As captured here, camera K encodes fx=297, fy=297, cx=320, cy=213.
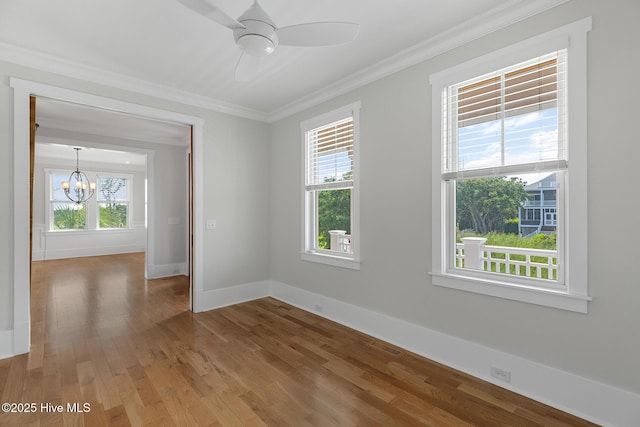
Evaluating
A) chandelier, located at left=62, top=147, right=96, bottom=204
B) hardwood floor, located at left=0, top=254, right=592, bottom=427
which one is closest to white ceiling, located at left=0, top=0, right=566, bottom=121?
hardwood floor, located at left=0, top=254, right=592, bottom=427

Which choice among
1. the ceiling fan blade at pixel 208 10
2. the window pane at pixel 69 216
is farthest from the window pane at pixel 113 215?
the ceiling fan blade at pixel 208 10

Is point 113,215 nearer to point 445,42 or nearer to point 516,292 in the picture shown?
point 445,42

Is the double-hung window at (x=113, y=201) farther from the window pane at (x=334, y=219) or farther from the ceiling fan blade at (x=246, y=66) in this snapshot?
the ceiling fan blade at (x=246, y=66)

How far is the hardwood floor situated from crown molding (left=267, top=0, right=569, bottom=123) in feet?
8.82

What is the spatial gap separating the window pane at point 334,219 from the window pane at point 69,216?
323 inches

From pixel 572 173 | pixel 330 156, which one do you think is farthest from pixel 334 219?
pixel 572 173

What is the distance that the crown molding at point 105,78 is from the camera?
271 centimetres

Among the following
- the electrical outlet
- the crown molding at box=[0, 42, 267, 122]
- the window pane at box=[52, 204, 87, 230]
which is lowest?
the electrical outlet

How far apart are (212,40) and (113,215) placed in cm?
861

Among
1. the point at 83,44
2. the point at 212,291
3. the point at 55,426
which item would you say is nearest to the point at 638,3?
the point at 83,44

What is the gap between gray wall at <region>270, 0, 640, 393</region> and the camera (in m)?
1.77

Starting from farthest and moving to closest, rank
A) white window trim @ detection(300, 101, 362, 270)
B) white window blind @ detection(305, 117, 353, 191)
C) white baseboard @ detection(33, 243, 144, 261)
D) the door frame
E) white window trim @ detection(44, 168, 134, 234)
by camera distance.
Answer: white window trim @ detection(44, 168, 134, 234)
white baseboard @ detection(33, 243, 144, 261)
white window blind @ detection(305, 117, 353, 191)
white window trim @ detection(300, 101, 362, 270)
the door frame

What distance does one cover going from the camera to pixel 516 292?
2158 millimetres

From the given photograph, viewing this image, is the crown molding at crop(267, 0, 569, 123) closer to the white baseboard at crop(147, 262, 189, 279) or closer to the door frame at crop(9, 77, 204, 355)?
the door frame at crop(9, 77, 204, 355)
